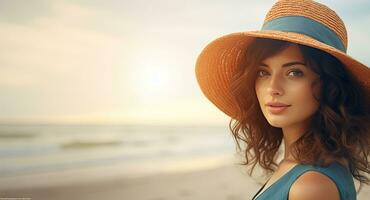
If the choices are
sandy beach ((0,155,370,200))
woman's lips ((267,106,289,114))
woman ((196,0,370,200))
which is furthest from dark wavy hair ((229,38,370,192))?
sandy beach ((0,155,370,200))

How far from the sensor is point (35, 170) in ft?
25.6

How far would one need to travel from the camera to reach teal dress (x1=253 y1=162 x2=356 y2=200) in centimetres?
112

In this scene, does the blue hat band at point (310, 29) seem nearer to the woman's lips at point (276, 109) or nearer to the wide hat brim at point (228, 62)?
the wide hat brim at point (228, 62)

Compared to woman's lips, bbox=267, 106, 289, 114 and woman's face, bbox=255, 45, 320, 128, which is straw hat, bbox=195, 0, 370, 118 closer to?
woman's face, bbox=255, 45, 320, 128

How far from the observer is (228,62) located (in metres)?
1.70

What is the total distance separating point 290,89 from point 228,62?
0.45 metres

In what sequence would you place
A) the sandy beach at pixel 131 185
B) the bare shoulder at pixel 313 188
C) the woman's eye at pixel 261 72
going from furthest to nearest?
the sandy beach at pixel 131 185
the woman's eye at pixel 261 72
the bare shoulder at pixel 313 188

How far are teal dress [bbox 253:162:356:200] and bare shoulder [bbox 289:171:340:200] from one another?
0.02 metres

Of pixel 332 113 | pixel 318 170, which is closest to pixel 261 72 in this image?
pixel 332 113

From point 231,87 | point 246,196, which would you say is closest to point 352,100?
point 231,87

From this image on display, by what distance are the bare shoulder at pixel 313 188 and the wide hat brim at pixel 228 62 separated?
36 centimetres

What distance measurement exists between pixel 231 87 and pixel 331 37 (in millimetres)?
479

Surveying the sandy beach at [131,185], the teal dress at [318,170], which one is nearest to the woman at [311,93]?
the teal dress at [318,170]

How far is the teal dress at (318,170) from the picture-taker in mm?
1116
